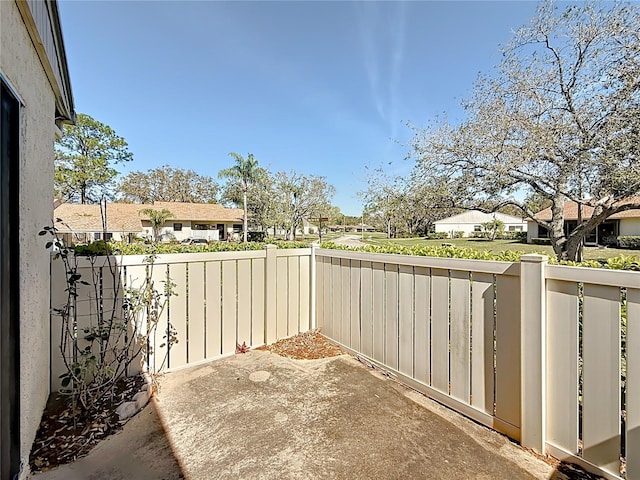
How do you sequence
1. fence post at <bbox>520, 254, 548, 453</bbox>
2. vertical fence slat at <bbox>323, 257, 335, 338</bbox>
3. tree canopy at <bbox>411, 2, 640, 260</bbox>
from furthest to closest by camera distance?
tree canopy at <bbox>411, 2, 640, 260</bbox>
vertical fence slat at <bbox>323, 257, 335, 338</bbox>
fence post at <bbox>520, 254, 548, 453</bbox>

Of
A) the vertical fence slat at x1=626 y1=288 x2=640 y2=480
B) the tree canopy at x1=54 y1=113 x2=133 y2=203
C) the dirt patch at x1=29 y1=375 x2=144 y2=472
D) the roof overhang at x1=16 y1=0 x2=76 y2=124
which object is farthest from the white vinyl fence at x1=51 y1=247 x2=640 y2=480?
the tree canopy at x1=54 y1=113 x2=133 y2=203

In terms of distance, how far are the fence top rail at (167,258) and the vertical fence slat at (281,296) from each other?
0.28 metres

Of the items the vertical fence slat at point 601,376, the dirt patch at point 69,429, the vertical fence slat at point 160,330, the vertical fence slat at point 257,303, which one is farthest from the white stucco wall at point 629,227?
the dirt patch at point 69,429

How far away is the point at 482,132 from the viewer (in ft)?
22.5

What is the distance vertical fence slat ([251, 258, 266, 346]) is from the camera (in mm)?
3589

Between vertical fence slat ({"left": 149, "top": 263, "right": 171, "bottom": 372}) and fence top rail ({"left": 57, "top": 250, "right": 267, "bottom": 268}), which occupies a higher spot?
fence top rail ({"left": 57, "top": 250, "right": 267, "bottom": 268})

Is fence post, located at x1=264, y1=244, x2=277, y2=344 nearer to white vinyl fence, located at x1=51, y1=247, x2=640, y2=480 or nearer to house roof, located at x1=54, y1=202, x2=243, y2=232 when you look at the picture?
white vinyl fence, located at x1=51, y1=247, x2=640, y2=480

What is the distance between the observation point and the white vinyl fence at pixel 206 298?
2.63m

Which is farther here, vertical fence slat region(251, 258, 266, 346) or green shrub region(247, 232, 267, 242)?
green shrub region(247, 232, 267, 242)

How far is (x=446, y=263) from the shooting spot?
7.80ft

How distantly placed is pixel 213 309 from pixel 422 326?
7.21 feet

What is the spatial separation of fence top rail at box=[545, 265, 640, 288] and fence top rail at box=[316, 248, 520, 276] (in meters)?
0.20

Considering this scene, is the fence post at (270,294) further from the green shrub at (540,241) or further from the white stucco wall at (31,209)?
the green shrub at (540,241)

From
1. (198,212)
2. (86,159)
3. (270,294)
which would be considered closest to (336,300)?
(270,294)
